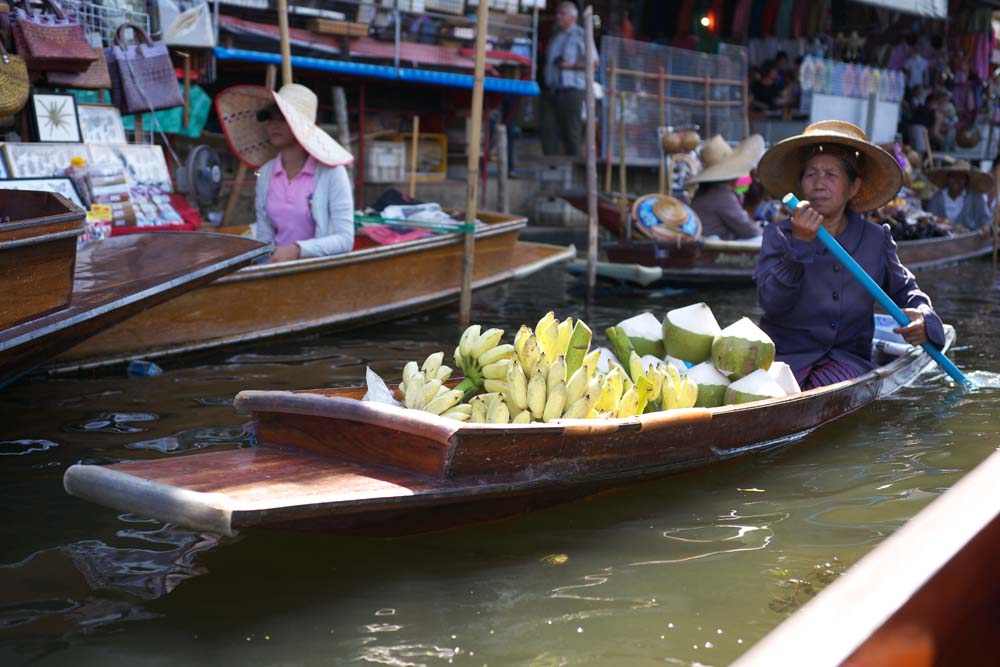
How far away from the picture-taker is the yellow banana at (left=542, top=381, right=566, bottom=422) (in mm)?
3025

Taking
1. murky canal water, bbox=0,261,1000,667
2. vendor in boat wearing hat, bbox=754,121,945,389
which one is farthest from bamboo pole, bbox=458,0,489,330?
murky canal water, bbox=0,261,1000,667

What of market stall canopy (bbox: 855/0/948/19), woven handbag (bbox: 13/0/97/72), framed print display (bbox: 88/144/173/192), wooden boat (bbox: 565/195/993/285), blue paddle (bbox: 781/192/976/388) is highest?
market stall canopy (bbox: 855/0/948/19)

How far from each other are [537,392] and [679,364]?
3.50 ft

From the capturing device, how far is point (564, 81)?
12.5m

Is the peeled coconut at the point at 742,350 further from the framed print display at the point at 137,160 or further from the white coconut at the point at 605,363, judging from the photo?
the framed print display at the point at 137,160

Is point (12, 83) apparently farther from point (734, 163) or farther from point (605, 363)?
point (734, 163)

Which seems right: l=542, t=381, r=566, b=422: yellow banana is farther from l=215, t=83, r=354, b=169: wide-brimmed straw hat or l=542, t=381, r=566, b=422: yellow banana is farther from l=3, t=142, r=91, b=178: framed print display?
l=3, t=142, r=91, b=178: framed print display

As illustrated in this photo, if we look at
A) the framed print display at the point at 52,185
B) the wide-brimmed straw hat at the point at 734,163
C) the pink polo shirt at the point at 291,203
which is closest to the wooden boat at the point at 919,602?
the pink polo shirt at the point at 291,203

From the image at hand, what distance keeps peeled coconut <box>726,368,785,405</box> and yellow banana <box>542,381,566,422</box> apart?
0.97 meters

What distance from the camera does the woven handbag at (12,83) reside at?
579 centimetres

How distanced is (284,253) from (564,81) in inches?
299

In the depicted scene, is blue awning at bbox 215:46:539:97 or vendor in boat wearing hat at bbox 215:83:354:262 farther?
blue awning at bbox 215:46:539:97

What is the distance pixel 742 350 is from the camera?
149 inches

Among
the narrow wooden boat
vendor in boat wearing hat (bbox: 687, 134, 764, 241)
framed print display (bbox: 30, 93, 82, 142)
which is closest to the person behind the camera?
the narrow wooden boat
